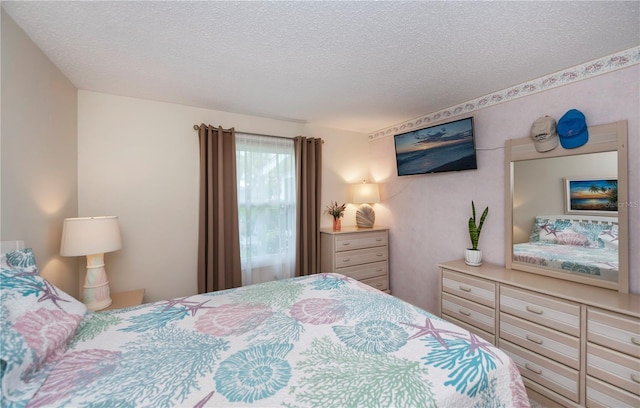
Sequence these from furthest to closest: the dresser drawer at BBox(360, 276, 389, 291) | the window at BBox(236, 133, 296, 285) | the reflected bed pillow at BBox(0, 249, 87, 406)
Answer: the dresser drawer at BBox(360, 276, 389, 291), the window at BBox(236, 133, 296, 285), the reflected bed pillow at BBox(0, 249, 87, 406)

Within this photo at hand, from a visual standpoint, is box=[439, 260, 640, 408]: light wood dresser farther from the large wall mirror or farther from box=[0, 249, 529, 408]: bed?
box=[0, 249, 529, 408]: bed

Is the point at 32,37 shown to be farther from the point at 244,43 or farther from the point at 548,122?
the point at 548,122

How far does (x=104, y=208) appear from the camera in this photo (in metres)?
2.38

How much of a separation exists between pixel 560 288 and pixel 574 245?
40cm

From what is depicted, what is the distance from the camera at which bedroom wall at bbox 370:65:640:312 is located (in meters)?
1.72

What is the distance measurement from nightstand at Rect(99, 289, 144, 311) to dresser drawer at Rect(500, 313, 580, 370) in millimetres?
2975

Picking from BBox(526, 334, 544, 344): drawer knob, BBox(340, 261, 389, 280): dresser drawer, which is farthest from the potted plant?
BBox(340, 261, 389, 280): dresser drawer

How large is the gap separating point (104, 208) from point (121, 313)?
1.33 meters

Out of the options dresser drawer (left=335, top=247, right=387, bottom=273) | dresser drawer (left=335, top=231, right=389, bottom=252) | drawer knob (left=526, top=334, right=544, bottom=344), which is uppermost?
dresser drawer (left=335, top=231, right=389, bottom=252)

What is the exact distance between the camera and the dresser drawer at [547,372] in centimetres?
166

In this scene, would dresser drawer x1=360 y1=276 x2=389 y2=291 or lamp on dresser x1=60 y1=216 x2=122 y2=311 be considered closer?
lamp on dresser x1=60 y1=216 x2=122 y2=311

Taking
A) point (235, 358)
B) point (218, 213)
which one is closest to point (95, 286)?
point (218, 213)

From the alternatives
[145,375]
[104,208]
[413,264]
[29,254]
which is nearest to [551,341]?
[413,264]

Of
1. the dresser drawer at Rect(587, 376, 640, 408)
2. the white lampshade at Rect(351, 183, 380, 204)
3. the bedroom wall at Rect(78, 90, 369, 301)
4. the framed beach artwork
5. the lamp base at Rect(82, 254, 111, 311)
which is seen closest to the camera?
the dresser drawer at Rect(587, 376, 640, 408)
